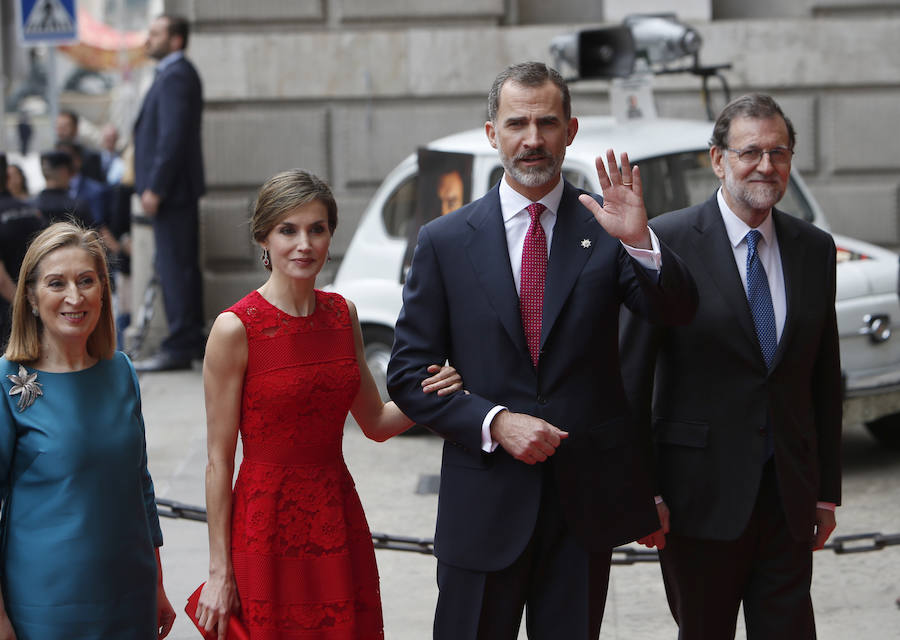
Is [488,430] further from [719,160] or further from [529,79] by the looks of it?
[719,160]

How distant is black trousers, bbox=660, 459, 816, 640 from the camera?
11.7 ft

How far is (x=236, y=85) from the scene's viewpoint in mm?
11406

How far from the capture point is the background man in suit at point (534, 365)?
10.4ft

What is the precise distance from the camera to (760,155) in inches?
141

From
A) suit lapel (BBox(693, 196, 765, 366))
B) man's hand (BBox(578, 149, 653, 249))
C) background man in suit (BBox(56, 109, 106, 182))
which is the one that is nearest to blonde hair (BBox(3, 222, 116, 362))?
man's hand (BBox(578, 149, 653, 249))

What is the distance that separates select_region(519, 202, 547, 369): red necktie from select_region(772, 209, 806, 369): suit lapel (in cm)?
72

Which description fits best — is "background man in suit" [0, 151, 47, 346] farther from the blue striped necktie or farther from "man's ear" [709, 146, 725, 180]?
the blue striped necktie

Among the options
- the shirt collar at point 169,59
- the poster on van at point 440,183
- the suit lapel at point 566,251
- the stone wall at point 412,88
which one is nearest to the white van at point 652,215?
the poster on van at point 440,183

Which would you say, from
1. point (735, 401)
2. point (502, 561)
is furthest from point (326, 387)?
point (735, 401)

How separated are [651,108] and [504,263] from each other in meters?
5.34

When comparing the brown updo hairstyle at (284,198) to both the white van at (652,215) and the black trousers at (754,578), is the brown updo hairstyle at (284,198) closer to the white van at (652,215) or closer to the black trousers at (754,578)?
the black trousers at (754,578)

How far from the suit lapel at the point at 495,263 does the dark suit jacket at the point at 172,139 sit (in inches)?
289

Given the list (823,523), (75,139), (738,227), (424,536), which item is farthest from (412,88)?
(823,523)

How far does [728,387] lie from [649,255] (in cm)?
61
